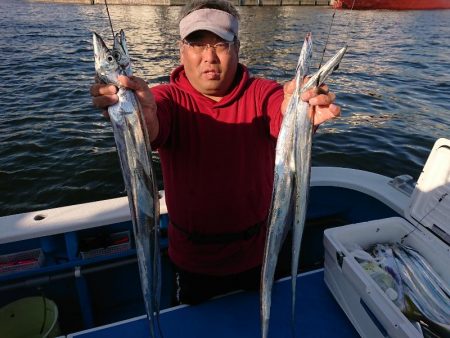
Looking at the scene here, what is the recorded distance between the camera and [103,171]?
8.29 metres

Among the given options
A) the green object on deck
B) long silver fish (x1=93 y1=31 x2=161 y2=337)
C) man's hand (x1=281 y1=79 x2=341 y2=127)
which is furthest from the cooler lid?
the green object on deck

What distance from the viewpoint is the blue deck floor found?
2.70 meters

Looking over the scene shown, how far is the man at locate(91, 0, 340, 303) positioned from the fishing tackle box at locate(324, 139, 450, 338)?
72cm

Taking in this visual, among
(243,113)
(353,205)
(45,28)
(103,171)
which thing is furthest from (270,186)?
(45,28)

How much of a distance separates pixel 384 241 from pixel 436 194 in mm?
612

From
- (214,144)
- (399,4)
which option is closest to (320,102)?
(214,144)

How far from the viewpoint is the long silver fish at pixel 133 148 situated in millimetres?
1434

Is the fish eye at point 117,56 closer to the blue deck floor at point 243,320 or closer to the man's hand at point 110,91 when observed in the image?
the man's hand at point 110,91

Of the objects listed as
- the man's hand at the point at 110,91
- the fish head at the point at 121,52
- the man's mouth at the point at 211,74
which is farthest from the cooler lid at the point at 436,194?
the fish head at the point at 121,52

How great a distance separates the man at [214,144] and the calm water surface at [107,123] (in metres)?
1.61

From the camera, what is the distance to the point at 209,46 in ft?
6.94

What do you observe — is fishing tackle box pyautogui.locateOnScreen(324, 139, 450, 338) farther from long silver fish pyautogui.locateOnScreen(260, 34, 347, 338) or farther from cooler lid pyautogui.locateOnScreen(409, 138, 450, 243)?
long silver fish pyautogui.locateOnScreen(260, 34, 347, 338)

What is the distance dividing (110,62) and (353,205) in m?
3.68

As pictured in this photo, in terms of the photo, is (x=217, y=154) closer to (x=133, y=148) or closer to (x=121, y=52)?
(x=133, y=148)
